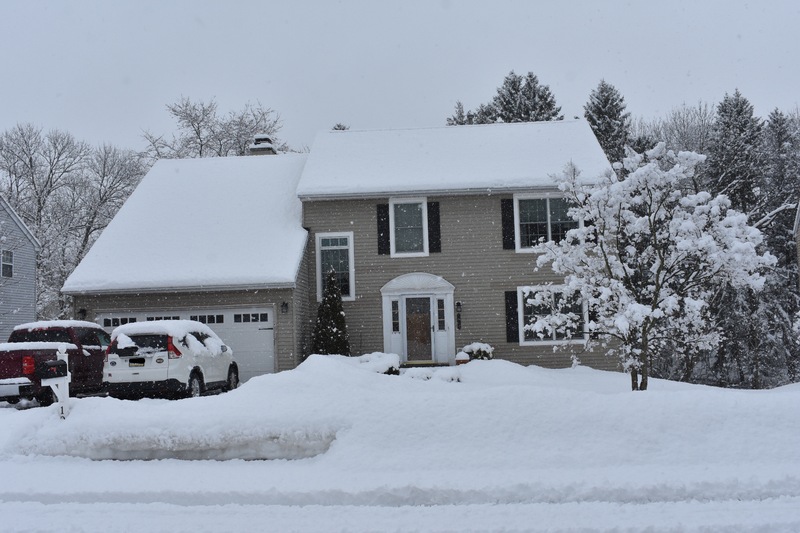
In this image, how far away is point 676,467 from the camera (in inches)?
263

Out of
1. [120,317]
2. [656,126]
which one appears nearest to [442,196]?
[120,317]

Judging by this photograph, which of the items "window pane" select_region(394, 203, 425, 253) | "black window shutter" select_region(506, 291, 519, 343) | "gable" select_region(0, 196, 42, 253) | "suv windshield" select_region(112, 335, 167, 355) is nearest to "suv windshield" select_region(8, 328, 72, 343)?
"suv windshield" select_region(112, 335, 167, 355)

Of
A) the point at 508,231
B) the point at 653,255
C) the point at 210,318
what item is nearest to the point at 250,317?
the point at 210,318

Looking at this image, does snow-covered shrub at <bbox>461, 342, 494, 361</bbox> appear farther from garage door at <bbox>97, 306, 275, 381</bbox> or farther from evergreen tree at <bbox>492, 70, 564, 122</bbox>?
evergreen tree at <bbox>492, 70, 564, 122</bbox>

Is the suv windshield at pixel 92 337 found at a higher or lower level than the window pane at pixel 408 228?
lower

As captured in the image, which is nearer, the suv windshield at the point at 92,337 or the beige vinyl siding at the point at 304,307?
the suv windshield at the point at 92,337

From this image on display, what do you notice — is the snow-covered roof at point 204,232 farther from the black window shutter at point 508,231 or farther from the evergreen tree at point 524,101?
the evergreen tree at point 524,101

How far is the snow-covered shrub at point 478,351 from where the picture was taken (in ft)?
58.6

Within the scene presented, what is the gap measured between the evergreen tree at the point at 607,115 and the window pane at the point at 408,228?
753 inches

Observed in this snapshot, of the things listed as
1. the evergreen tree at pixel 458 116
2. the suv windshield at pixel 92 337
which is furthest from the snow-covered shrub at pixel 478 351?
the evergreen tree at pixel 458 116

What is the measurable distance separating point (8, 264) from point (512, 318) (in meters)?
21.1

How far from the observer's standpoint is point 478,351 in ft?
58.7

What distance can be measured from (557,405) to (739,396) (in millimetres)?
2074

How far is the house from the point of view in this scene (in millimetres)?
17750
